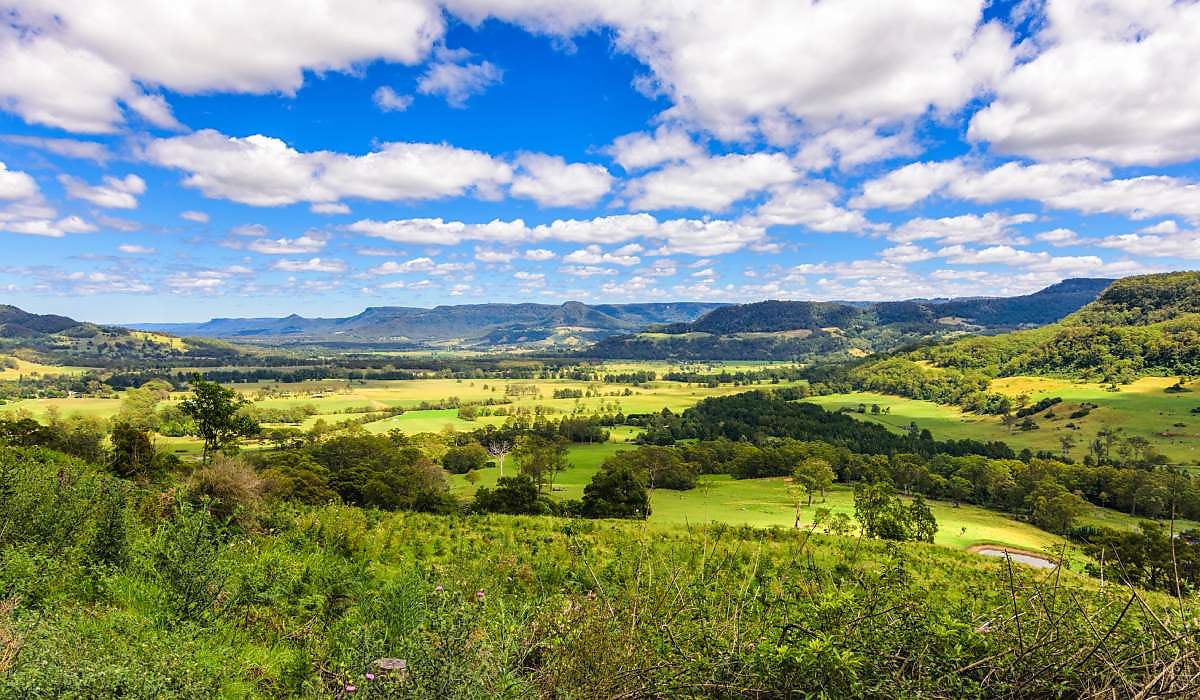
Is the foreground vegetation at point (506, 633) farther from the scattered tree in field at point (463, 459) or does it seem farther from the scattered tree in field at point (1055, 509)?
the scattered tree in field at point (463, 459)

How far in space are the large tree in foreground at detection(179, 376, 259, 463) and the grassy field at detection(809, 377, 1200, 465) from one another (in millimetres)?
139742

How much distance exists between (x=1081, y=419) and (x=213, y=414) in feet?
560

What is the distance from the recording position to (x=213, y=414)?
3728cm

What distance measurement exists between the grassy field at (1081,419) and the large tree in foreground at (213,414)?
5502 inches

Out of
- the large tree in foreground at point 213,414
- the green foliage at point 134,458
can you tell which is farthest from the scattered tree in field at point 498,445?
the green foliage at point 134,458

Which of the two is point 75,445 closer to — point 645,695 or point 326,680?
point 326,680

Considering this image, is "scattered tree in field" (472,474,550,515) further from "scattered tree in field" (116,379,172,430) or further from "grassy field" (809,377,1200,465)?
"grassy field" (809,377,1200,465)

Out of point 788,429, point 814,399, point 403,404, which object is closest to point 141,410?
point 403,404

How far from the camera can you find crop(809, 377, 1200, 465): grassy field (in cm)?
11462

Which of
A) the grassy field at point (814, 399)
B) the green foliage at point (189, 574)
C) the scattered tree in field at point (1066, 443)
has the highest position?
the green foliage at point (189, 574)

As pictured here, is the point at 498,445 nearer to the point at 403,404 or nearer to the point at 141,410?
the point at 141,410

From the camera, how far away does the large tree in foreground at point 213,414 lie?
36.3m

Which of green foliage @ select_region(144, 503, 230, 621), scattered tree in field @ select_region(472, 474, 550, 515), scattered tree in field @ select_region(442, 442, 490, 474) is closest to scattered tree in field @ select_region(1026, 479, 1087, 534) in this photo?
scattered tree in field @ select_region(472, 474, 550, 515)

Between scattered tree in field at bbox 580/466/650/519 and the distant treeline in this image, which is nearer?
scattered tree in field at bbox 580/466/650/519
